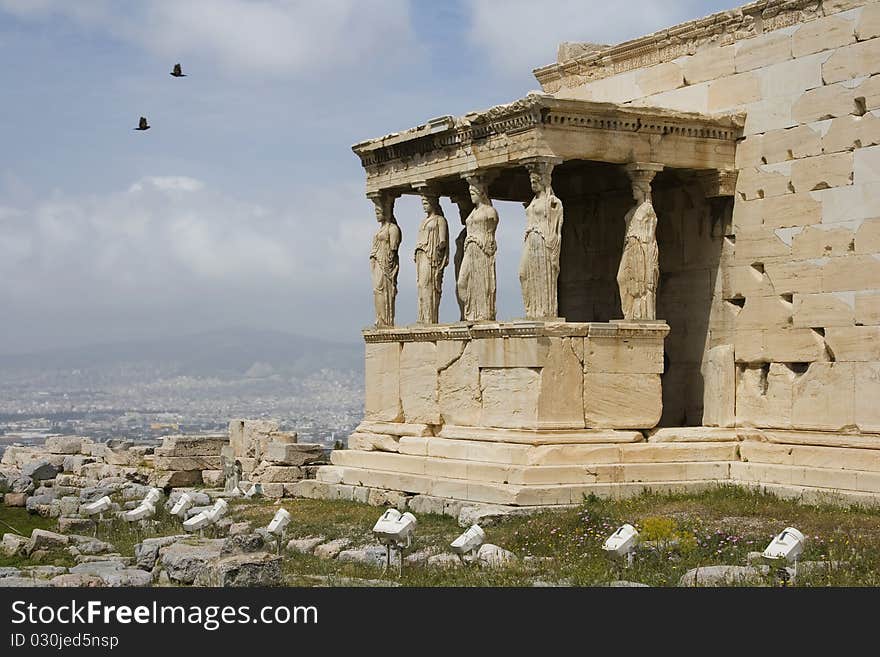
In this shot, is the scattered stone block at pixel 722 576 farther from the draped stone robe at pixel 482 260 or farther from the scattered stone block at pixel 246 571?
the draped stone robe at pixel 482 260

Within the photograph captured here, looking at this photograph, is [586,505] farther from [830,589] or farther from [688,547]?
[830,589]

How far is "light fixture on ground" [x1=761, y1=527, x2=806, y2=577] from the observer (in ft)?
45.0

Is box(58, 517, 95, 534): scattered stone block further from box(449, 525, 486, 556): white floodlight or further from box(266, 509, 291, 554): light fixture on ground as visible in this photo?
box(449, 525, 486, 556): white floodlight

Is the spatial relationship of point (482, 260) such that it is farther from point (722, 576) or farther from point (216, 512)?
point (722, 576)

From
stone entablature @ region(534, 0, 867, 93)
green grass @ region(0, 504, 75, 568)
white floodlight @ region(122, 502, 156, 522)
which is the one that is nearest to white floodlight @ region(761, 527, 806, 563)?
green grass @ region(0, 504, 75, 568)

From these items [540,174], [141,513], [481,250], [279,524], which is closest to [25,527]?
[141,513]

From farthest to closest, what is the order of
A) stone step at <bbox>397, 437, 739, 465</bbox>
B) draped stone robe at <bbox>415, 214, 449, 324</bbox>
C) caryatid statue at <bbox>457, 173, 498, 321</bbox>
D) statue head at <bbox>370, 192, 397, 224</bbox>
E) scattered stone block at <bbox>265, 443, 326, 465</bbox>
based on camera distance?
scattered stone block at <bbox>265, 443, 326, 465</bbox> → statue head at <bbox>370, 192, 397, 224</bbox> → draped stone robe at <bbox>415, 214, 449, 324</bbox> → caryatid statue at <bbox>457, 173, 498, 321</bbox> → stone step at <bbox>397, 437, 739, 465</bbox>

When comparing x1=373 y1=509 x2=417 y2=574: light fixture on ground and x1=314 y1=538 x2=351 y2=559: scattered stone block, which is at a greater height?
x1=373 y1=509 x2=417 y2=574: light fixture on ground

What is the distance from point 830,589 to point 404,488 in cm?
890

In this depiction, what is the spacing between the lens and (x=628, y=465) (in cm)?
1927

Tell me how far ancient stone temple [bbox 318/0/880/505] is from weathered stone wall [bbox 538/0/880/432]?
0.08 ft

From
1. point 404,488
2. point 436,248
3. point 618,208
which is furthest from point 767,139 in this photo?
point 404,488

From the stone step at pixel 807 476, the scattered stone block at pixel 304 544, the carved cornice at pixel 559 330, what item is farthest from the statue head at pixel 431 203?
the scattered stone block at pixel 304 544

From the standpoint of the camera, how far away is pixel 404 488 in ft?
67.5
